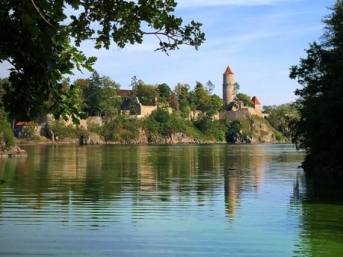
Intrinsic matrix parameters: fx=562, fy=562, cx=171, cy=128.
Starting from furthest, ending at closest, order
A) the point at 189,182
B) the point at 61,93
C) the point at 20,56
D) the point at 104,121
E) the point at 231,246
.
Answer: the point at 104,121, the point at 189,182, the point at 231,246, the point at 61,93, the point at 20,56

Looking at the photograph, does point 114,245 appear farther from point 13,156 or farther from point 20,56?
point 13,156

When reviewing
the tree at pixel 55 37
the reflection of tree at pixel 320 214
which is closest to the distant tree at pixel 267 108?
the reflection of tree at pixel 320 214

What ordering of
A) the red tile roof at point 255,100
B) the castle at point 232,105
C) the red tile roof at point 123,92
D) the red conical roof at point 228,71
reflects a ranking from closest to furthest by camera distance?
the red tile roof at point 123,92 < the castle at point 232,105 < the red tile roof at point 255,100 < the red conical roof at point 228,71

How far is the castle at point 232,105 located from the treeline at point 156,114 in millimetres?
2017

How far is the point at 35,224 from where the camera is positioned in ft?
44.0

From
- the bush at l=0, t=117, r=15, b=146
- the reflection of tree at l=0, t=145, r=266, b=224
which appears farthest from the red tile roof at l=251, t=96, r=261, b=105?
the reflection of tree at l=0, t=145, r=266, b=224

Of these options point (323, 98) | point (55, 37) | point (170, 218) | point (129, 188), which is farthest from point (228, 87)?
point (55, 37)

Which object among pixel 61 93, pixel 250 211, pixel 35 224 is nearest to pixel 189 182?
pixel 250 211

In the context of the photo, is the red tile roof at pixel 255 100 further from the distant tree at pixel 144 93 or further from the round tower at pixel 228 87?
the distant tree at pixel 144 93

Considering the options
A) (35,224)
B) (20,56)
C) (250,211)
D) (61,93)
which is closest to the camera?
(20,56)

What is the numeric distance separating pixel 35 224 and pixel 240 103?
13455 centimetres

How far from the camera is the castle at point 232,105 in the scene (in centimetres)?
14000

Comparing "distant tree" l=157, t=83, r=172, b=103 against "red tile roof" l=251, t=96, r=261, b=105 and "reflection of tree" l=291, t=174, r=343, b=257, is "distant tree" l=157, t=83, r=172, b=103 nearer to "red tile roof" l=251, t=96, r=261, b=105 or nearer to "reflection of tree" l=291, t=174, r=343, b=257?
"red tile roof" l=251, t=96, r=261, b=105

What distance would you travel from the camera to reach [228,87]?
496 feet
